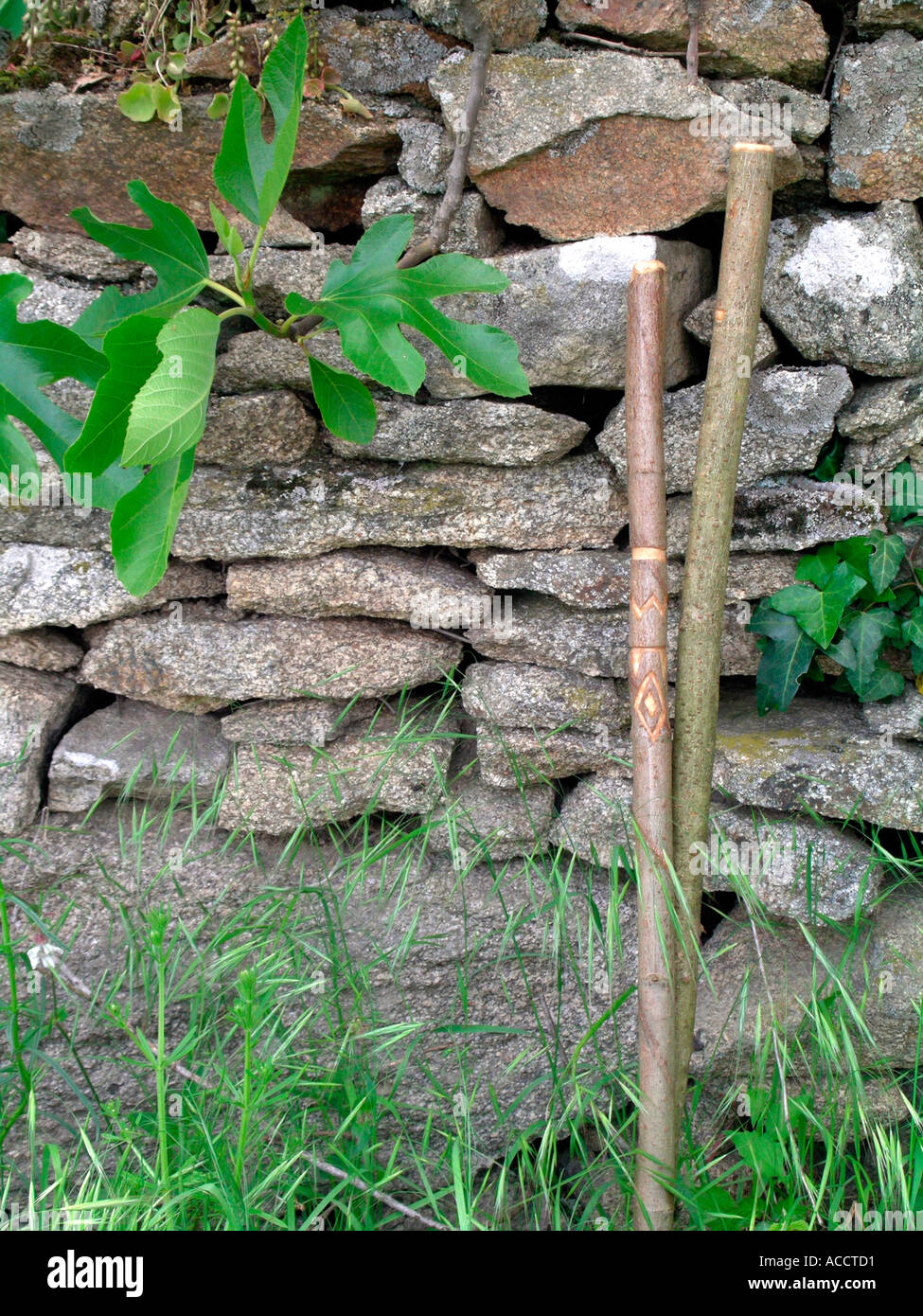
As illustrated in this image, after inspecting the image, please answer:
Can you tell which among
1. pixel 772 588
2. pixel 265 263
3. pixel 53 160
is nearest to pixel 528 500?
pixel 772 588

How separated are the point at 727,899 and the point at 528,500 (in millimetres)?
1156

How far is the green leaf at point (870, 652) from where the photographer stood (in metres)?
2.22

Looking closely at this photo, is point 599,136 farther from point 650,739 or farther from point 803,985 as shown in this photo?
point 803,985

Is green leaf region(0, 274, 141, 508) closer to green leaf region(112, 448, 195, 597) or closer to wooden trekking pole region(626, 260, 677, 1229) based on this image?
green leaf region(112, 448, 195, 597)

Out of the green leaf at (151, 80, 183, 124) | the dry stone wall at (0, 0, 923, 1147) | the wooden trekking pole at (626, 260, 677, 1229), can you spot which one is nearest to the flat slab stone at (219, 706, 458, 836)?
the dry stone wall at (0, 0, 923, 1147)

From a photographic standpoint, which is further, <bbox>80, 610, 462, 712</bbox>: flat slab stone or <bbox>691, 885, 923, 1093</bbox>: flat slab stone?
<bbox>80, 610, 462, 712</bbox>: flat slab stone

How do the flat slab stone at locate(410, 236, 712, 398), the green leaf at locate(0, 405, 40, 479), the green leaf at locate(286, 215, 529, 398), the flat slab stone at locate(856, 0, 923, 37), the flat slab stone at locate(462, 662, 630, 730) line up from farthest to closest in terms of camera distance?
the flat slab stone at locate(462, 662, 630, 730), the flat slab stone at locate(410, 236, 712, 398), the flat slab stone at locate(856, 0, 923, 37), the green leaf at locate(0, 405, 40, 479), the green leaf at locate(286, 215, 529, 398)

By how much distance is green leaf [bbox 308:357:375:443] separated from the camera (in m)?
2.02

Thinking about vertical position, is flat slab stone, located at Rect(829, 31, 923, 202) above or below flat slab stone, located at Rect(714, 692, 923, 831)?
above

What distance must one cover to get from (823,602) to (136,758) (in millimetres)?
1714

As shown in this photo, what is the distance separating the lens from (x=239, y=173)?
6.05ft

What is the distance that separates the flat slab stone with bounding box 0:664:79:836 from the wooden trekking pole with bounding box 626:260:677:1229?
1.47m

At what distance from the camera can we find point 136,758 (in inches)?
95.3

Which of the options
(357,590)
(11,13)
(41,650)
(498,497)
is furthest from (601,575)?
(11,13)
